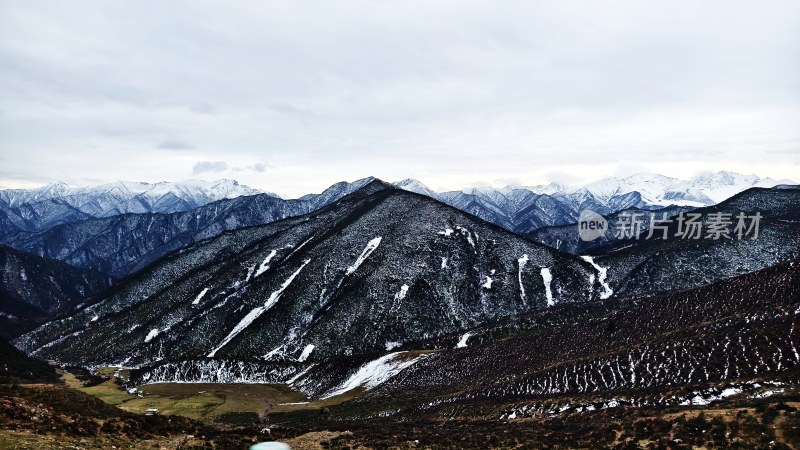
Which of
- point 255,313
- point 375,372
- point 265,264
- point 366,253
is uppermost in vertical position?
point 366,253

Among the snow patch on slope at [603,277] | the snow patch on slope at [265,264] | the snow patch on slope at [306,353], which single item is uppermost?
the snow patch on slope at [265,264]

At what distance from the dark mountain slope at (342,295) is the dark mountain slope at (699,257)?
12.2 meters

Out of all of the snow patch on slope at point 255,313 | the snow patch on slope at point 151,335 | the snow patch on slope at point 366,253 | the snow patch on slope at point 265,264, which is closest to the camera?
the snow patch on slope at point 255,313

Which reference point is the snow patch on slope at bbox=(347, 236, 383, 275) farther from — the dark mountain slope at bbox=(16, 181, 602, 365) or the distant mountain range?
the distant mountain range

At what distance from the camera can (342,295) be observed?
14075 cm

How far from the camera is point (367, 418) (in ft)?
208

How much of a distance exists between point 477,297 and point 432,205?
47199 mm

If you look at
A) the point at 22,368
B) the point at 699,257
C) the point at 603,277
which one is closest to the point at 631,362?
the point at 603,277

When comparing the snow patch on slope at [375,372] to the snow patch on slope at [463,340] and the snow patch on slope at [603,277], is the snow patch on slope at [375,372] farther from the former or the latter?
the snow patch on slope at [603,277]

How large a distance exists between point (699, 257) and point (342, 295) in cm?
11449

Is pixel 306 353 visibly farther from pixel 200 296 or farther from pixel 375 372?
pixel 200 296

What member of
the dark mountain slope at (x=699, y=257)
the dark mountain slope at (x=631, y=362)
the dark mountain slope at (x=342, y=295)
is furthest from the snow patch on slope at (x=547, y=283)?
the dark mountain slope at (x=631, y=362)

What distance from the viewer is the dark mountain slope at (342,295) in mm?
133125

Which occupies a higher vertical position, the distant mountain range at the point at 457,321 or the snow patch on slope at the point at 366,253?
the snow patch on slope at the point at 366,253
